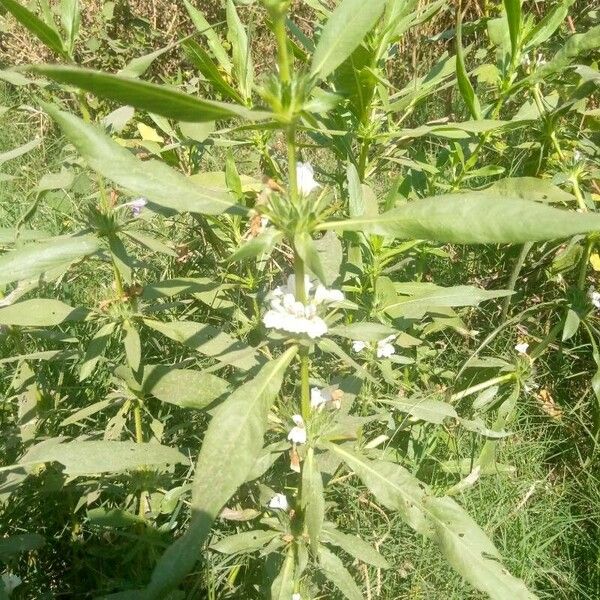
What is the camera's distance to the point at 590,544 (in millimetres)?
2016

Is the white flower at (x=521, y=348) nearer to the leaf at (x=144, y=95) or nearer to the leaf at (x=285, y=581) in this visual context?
the leaf at (x=285, y=581)

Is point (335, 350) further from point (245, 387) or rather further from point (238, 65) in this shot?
point (238, 65)

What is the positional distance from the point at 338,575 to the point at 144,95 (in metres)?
1.12

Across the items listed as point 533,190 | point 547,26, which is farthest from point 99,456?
point 547,26

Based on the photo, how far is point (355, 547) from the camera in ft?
5.34

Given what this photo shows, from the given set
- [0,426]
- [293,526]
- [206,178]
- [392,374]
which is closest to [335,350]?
[293,526]

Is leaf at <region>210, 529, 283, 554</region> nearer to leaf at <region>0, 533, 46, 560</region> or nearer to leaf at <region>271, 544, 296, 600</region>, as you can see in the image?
leaf at <region>271, 544, 296, 600</region>

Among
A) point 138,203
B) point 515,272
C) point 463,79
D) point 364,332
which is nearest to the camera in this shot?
point 364,332

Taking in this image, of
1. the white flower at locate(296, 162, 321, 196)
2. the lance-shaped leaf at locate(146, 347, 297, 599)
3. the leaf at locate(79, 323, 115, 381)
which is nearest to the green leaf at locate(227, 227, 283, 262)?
the white flower at locate(296, 162, 321, 196)

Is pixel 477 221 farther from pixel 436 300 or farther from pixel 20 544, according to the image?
pixel 20 544

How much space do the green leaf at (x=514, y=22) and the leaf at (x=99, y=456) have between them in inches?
55.4

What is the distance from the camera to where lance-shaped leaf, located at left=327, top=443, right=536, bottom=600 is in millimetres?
1403

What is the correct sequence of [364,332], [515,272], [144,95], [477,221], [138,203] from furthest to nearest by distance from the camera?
[515,272], [138,203], [364,332], [477,221], [144,95]

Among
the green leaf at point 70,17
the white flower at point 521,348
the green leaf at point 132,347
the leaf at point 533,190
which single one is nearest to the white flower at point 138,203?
Result: the green leaf at point 132,347
